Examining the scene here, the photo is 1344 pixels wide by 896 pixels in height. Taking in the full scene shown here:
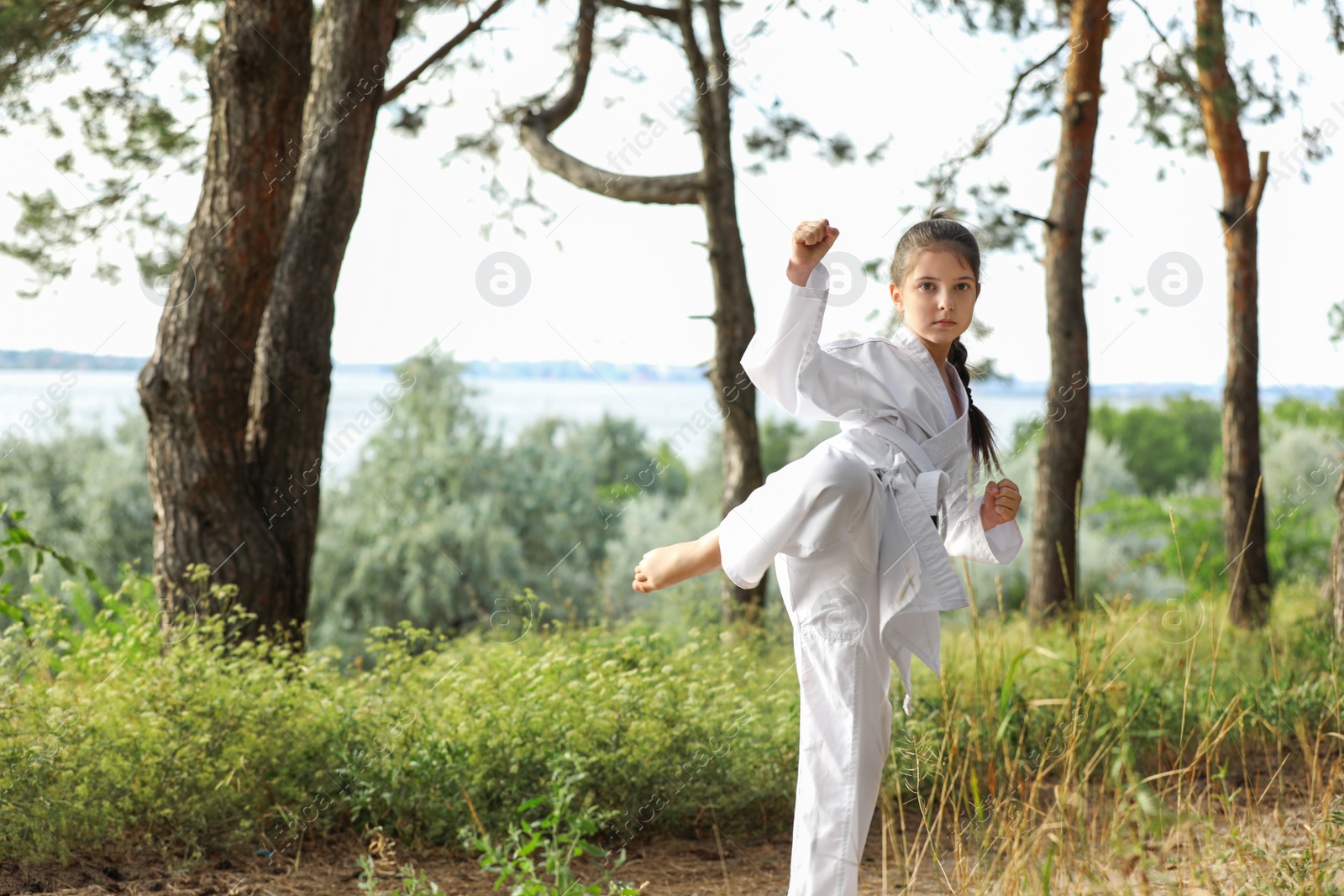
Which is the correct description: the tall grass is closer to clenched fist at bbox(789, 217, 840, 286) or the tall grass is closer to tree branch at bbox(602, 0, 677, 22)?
clenched fist at bbox(789, 217, 840, 286)

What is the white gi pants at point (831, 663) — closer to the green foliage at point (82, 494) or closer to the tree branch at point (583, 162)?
the tree branch at point (583, 162)

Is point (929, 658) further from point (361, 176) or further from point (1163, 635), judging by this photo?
point (1163, 635)

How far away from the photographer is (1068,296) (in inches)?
255

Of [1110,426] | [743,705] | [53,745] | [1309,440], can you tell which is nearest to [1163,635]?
[743,705]

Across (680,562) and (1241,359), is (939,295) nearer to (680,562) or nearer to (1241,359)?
(680,562)

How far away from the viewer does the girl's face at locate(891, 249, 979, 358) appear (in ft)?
6.87

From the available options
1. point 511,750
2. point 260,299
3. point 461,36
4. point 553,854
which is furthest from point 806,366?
point 461,36

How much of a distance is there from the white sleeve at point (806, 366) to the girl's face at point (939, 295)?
16 centimetres

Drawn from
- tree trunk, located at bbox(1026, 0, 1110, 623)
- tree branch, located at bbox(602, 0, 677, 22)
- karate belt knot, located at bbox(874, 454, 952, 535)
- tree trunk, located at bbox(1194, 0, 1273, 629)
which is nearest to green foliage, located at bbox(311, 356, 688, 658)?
tree trunk, located at bbox(1026, 0, 1110, 623)

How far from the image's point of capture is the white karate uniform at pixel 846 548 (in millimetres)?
1945

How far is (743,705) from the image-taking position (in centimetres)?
343

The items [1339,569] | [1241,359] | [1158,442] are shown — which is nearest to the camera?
[1339,569]

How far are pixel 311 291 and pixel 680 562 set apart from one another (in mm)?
3014

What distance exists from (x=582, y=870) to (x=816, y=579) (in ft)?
4.69
